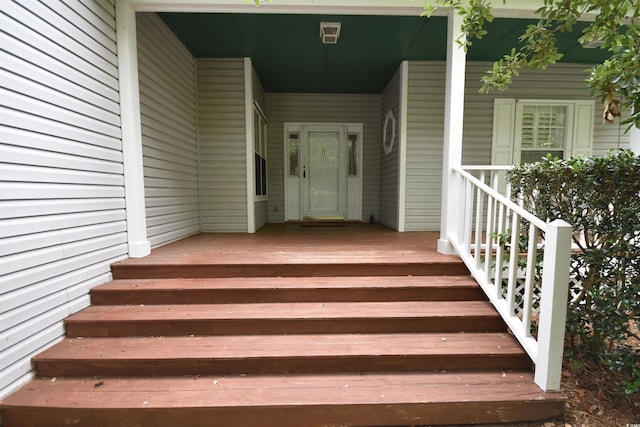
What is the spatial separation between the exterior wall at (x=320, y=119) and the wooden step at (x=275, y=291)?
3626 mm

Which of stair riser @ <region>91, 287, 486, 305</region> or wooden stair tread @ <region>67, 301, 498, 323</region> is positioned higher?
stair riser @ <region>91, 287, 486, 305</region>

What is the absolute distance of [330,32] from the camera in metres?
3.35

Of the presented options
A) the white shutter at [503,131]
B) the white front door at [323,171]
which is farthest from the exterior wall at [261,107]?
the white shutter at [503,131]

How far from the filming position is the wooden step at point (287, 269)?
2.45 metres

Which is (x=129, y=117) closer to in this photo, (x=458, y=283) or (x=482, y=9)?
(x=482, y=9)

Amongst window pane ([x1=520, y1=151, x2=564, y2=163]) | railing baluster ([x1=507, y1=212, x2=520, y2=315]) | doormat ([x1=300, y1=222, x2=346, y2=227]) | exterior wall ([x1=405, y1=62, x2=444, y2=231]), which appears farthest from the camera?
doormat ([x1=300, y1=222, x2=346, y2=227])

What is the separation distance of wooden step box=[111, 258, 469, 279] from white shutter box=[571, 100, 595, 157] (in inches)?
143

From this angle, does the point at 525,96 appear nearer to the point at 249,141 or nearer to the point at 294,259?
the point at 249,141

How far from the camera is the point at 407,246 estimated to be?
10.6 feet

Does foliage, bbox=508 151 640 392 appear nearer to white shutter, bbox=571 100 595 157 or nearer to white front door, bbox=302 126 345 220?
white shutter, bbox=571 100 595 157

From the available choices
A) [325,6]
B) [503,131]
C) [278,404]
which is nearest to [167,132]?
[325,6]

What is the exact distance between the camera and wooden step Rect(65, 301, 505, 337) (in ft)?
6.53

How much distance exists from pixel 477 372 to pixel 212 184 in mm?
3920

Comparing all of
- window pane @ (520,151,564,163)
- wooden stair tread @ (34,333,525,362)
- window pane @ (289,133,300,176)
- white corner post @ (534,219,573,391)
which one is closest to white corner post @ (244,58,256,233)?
window pane @ (289,133,300,176)
